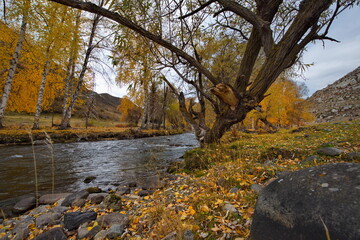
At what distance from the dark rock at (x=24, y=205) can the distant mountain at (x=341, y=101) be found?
24849 millimetres

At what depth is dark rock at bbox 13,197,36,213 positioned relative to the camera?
336cm

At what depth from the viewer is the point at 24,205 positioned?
3.47 metres

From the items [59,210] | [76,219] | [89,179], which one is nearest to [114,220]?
[76,219]

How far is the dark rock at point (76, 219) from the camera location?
7.94 ft

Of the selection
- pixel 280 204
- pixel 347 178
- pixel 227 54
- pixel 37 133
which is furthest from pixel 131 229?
pixel 37 133

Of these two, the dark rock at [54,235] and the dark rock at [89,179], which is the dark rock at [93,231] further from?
the dark rock at [89,179]

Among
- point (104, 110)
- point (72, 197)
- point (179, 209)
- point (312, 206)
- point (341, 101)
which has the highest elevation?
point (104, 110)

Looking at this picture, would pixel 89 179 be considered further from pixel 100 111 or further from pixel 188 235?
pixel 100 111

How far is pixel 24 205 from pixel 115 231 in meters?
2.93

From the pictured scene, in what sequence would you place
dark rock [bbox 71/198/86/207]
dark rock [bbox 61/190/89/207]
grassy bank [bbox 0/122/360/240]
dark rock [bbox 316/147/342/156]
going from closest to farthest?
grassy bank [bbox 0/122/360/240]
dark rock [bbox 71/198/86/207]
dark rock [bbox 61/190/89/207]
dark rock [bbox 316/147/342/156]

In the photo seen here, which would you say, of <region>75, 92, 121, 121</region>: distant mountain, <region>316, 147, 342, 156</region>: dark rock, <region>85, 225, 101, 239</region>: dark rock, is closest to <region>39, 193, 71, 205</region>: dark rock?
<region>85, 225, 101, 239</region>: dark rock

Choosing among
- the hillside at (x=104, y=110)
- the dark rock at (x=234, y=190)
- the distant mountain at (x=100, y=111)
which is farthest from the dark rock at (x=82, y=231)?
the hillside at (x=104, y=110)

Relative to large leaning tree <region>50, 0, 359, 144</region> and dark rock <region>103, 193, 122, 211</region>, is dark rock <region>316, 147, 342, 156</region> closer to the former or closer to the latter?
large leaning tree <region>50, 0, 359, 144</region>

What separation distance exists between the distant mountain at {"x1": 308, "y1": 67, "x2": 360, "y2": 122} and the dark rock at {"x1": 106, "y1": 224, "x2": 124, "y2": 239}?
23589 millimetres
